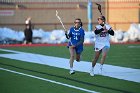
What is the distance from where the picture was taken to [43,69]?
54.2ft

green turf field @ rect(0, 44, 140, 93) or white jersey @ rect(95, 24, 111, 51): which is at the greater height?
white jersey @ rect(95, 24, 111, 51)

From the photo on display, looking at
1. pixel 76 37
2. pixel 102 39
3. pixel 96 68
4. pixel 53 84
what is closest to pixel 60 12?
pixel 96 68

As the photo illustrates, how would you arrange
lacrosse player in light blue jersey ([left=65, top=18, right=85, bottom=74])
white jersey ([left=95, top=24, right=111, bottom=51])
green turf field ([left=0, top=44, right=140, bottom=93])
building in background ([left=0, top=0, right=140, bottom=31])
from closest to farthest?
green turf field ([left=0, top=44, right=140, bottom=93])
white jersey ([left=95, top=24, right=111, bottom=51])
lacrosse player in light blue jersey ([left=65, top=18, right=85, bottom=74])
building in background ([left=0, top=0, right=140, bottom=31])

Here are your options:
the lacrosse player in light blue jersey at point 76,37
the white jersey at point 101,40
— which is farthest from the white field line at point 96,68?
the lacrosse player in light blue jersey at point 76,37

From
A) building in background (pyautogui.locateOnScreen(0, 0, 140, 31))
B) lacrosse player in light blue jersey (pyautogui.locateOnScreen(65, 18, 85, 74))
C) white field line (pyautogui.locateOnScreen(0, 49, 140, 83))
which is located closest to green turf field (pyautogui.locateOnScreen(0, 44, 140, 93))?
white field line (pyautogui.locateOnScreen(0, 49, 140, 83))

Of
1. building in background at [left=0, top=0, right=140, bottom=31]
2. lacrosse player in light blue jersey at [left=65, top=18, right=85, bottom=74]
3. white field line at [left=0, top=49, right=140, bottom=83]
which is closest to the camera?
white field line at [left=0, top=49, right=140, bottom=83]

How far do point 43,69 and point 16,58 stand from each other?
4.30 meters

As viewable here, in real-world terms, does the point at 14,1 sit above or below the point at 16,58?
above

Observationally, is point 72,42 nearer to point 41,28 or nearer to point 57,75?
point 57,75

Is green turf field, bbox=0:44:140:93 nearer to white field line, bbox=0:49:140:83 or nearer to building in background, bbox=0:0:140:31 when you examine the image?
white field line, bbox=0:49:140:83

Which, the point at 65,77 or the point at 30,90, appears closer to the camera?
the point at 30,90

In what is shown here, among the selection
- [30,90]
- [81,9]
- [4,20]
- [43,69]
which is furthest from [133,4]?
[30,90]

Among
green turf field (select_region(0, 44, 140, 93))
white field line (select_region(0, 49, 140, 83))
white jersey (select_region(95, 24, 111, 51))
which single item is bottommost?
white field line (select_region(0, 49, 140, 83))

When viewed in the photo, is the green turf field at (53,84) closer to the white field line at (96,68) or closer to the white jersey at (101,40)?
the white field line at (96,68)
